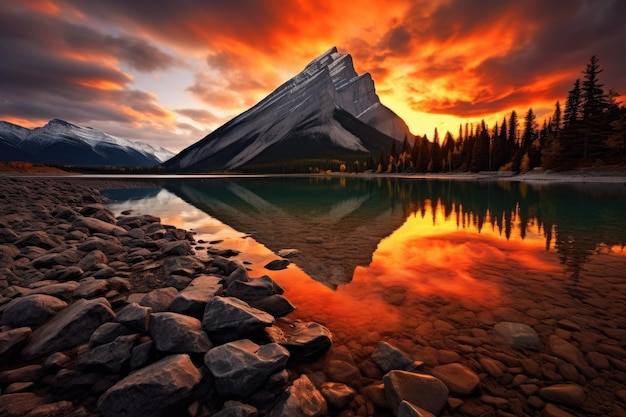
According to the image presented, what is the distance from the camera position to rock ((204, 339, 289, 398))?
457 centimetres

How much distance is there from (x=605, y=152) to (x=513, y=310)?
91108 millimetres

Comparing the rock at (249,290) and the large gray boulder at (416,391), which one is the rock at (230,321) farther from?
the large gray boulder at (416,391)

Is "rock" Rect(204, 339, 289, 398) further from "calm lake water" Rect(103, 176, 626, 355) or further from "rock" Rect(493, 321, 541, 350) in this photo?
"rock" Rect(493, 321, 541, 350)

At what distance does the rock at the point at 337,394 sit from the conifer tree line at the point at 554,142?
88.8 m

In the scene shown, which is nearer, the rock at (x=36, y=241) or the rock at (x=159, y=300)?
the rock at (x=159, y=300)

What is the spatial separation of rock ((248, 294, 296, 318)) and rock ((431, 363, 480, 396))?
4075 millimetres

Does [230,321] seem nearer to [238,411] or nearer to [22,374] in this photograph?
[238,411]

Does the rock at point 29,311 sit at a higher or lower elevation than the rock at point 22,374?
higher

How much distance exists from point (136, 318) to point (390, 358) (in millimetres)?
5232

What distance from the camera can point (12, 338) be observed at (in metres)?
5.59

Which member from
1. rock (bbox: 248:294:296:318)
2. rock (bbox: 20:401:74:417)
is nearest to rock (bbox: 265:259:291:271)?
rock (bbox: 248:294:296:318)

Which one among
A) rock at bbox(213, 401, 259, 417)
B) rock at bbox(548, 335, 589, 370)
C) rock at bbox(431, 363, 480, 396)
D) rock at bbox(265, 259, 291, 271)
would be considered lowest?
rock at bbox(265, 259, 291, 271)

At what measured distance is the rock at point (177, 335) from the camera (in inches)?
207

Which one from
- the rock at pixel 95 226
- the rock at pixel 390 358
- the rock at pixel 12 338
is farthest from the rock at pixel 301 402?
the rock at pixel 95 226
